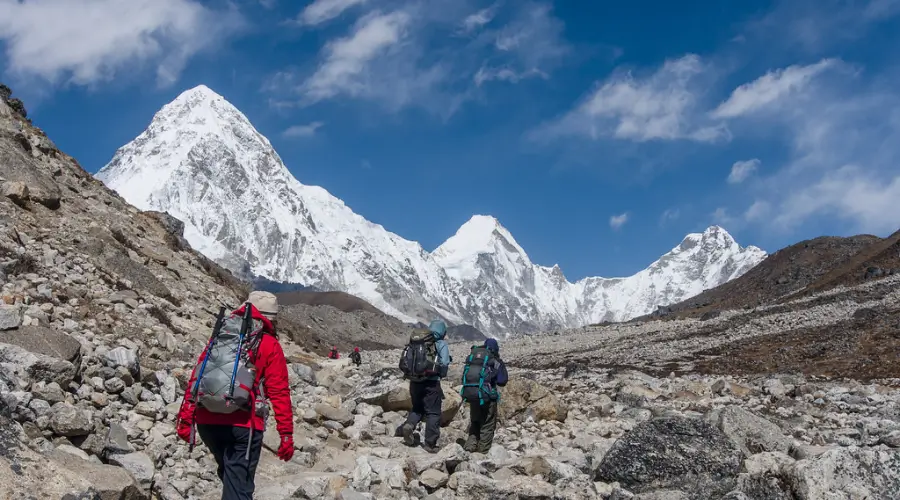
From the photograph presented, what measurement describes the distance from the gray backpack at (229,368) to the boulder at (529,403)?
25.0 ft

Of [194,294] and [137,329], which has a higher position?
[194,294]

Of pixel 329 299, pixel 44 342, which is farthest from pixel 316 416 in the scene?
pixel 329 299

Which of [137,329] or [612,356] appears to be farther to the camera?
[612,356]

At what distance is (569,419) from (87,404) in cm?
828

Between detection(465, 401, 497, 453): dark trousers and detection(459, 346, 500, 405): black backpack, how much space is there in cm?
14

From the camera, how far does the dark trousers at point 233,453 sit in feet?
18.9

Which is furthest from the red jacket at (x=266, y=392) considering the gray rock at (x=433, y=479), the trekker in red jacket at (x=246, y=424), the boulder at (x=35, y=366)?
the boulder at (x=35, y=366)

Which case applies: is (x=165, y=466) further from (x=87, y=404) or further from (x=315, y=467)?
(x=315, y=467)

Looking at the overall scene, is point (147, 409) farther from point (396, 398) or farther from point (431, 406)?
point (396, 398)

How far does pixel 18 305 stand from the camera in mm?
10297

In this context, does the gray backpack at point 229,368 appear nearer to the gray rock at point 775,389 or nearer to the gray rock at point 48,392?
the gray rock at point 48,392

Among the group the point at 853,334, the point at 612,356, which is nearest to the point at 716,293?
the point at 612,356

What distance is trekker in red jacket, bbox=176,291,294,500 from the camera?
5.75 m

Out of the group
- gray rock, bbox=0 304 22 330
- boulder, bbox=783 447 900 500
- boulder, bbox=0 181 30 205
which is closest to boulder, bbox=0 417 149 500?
gray rock, bbox=0 304 22 330
